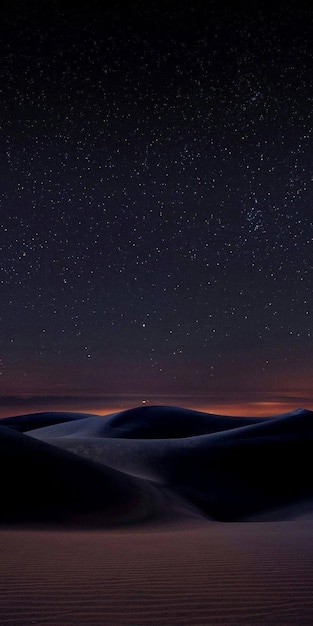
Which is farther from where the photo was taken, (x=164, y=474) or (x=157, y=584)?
(x=164, y=474)

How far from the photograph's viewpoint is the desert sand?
388 centimetres

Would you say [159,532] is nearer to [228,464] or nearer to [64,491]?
[64,491]

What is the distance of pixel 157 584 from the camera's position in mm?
4590

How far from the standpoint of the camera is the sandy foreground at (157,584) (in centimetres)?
363

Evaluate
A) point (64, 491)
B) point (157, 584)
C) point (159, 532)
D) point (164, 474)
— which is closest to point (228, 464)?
point (164, 474)

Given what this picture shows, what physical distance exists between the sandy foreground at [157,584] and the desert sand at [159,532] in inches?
0.5

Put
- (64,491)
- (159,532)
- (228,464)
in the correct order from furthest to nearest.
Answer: (228,464) < (64,491) < (159,532)

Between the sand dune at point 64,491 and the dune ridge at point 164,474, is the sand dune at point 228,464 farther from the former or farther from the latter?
the sand dune at point 64,491

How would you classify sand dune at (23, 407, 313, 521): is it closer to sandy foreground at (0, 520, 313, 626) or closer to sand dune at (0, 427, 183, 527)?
sand dune at (0, 427, 183, 527)

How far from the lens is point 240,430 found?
35.6m

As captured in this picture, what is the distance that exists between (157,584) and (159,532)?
6039mm

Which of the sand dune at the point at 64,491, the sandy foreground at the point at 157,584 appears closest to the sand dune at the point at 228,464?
the sand dune at the point at 64,491

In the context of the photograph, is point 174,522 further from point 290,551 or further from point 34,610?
point 34,610

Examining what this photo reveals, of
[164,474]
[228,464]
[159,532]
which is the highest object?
[159,532]
